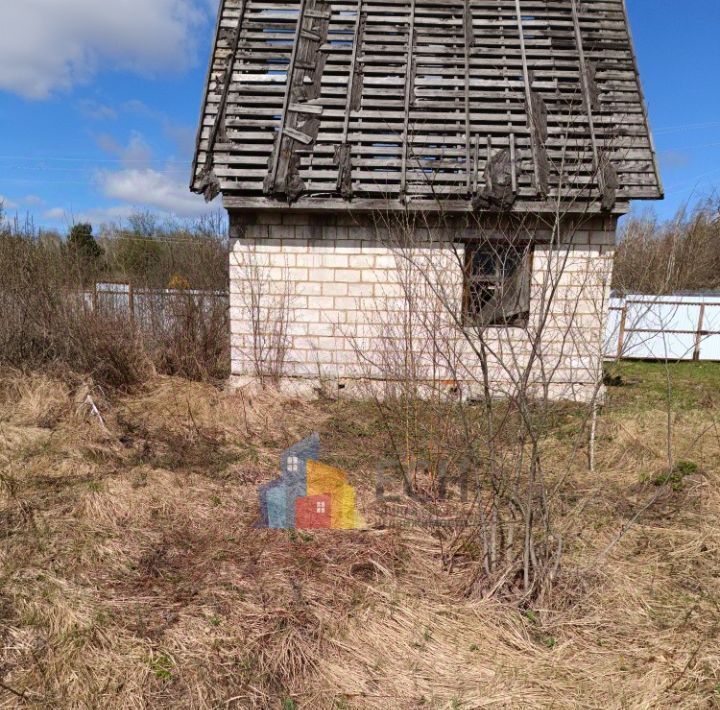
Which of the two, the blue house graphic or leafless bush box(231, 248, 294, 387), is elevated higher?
leafless bush box(231, 248, 294, 387)

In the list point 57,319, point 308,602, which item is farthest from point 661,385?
point 57,319

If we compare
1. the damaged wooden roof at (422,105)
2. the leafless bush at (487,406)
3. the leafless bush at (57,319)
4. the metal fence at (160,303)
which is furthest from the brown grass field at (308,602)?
the damaged wooden roof at (422,105)

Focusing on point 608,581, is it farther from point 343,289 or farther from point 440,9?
point 440,9

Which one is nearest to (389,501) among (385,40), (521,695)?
(521,695)

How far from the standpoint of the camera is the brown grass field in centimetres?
269

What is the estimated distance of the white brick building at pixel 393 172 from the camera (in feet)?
24.7

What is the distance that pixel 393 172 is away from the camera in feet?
25.1

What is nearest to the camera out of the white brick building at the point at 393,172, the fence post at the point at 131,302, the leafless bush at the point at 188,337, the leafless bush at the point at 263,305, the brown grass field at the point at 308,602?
Result: the brown grass field at the point at 308,602

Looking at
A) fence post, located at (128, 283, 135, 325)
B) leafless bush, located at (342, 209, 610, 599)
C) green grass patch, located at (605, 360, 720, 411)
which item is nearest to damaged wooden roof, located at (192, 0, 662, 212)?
leafless bush, located at (342, 209, 610, 599)

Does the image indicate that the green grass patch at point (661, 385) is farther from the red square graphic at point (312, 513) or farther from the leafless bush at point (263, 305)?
the leafless bush at point (263, 305)

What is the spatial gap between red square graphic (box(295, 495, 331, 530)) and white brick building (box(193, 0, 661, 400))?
3231 millimetres
